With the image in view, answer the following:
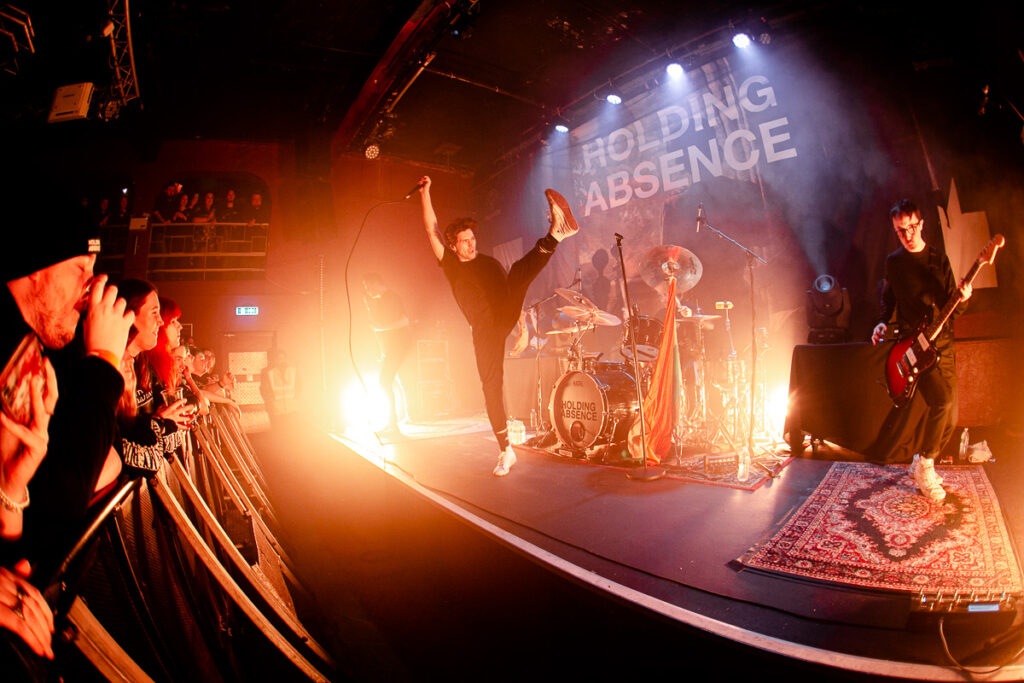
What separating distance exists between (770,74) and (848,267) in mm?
2422

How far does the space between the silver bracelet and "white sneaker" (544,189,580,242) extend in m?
3.01

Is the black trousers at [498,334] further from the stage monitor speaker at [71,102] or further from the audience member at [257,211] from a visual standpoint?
the audience member at [257,211]

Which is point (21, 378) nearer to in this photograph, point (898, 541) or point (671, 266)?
point (898, 541)

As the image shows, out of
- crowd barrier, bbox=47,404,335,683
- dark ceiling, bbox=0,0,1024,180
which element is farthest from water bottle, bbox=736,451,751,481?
dark ceiling, bbox=0,0,1024,180

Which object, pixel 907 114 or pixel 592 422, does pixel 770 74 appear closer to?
pixel 907 114

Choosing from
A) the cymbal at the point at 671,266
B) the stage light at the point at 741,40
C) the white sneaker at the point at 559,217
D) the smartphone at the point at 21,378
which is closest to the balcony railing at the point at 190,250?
the white sneaker at the point at 559,217

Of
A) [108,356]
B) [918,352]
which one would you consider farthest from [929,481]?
[108,356]

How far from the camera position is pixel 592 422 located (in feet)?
13.5

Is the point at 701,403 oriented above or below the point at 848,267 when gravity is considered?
below

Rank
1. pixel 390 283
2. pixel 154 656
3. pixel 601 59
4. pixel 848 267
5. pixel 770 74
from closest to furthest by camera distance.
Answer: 1. pixel 154 656
2. pixel 848 267
3. pixel 770 74
4. pixel 601 59
5. pixel 390 283

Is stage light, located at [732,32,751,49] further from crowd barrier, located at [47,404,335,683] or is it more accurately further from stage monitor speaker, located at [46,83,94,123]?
stage monitor speaker, located at [46,83,94,123]

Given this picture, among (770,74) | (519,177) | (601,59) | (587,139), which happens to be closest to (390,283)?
(519,177)

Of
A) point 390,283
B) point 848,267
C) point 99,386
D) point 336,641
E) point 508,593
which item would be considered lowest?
point 336,641

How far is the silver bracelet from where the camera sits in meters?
0.80
